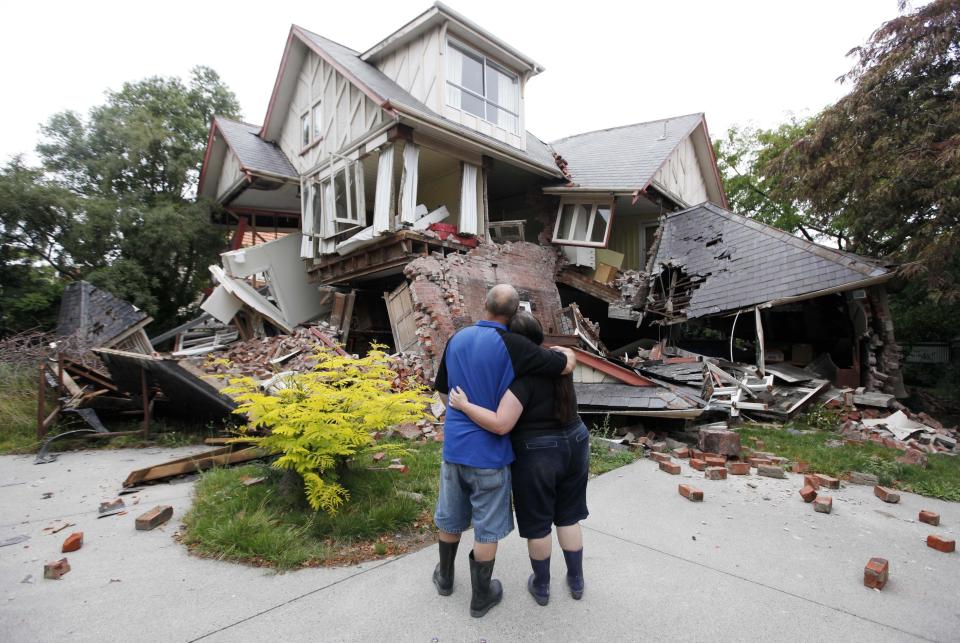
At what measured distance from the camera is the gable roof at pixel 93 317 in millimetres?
9156

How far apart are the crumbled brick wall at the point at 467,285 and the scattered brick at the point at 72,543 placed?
18.5 ft

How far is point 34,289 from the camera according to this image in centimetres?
1196

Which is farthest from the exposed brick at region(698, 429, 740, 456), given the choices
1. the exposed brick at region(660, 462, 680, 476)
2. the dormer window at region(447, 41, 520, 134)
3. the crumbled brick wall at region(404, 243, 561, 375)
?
the dormer window at region(447, 41, 520, 134)

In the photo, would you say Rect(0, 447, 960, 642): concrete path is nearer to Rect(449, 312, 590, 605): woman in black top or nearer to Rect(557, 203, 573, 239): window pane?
Rect(449, 312, 590, 605): woman in black top

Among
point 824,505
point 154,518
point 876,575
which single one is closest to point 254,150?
point 154,518

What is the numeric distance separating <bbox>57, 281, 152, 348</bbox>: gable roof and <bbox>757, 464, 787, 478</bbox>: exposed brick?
11.0m

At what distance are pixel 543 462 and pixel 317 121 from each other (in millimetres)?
12911

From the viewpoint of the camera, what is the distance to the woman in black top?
7.70ft

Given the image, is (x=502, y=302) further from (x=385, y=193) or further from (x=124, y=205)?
(x=124, y=205)

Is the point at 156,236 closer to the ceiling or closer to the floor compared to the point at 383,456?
closer to the ceiling

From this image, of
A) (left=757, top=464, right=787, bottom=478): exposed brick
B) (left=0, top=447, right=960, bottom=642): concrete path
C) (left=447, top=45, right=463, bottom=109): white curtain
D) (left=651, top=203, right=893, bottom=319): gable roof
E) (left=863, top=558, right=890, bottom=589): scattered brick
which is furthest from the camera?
(left=447, top=45, right=463, bottom=109): white curtain

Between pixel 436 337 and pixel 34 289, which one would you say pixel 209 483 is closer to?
pixel 436 337

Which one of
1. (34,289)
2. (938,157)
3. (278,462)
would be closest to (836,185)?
(938,157)

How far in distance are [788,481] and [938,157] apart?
20.8ft
